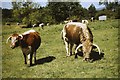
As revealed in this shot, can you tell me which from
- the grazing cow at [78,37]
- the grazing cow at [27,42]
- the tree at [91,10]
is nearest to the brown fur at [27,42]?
the grazing cow at [27,42]

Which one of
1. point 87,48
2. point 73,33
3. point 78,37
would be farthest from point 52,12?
point 87,48

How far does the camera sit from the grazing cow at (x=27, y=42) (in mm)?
5445

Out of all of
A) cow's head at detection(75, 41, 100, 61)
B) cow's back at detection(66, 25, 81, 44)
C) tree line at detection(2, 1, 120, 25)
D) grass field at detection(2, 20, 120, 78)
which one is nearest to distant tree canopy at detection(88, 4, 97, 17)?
tree line at detection(2, 1, 120, 25)

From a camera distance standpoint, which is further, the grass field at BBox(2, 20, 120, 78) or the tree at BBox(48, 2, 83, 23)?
the tree at BBox(48, 2, 83, 23)

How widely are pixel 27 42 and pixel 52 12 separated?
873 millimetres

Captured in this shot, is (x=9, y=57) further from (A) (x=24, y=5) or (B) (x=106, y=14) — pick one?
(B) (x=106, y=14)

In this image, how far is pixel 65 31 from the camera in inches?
222

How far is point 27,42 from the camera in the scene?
217 inches

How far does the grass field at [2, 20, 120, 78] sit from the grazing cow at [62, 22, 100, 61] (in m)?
0.13

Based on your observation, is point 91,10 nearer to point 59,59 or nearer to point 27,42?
point 59,59

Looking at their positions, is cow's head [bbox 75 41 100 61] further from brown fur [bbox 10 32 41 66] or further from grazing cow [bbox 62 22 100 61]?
brown fur [bbox 10 32 41 66]

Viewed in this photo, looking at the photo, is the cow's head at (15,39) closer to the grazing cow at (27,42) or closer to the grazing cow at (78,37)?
the grazing cow at (27,42)

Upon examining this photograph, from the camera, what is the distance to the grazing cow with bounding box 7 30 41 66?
5.45 metres

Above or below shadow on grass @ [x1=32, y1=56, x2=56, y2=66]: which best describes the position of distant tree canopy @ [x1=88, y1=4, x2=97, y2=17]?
above
